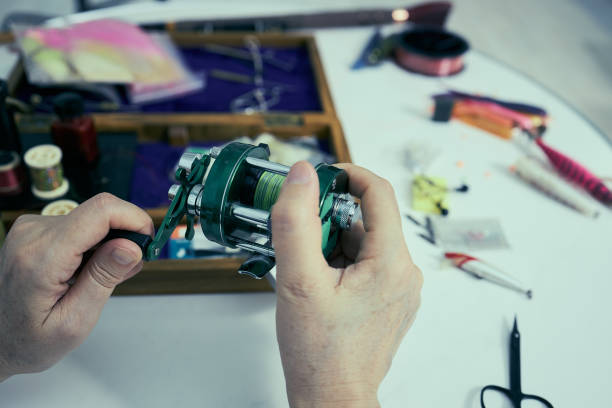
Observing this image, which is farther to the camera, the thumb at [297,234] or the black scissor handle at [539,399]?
the black scissor handle at [539,399]

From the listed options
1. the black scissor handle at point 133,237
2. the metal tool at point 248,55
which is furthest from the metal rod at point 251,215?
the metal tool at point 248,55

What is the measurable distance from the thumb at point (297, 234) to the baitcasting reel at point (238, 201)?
79 millimetres

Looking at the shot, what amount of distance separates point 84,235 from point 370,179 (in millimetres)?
408

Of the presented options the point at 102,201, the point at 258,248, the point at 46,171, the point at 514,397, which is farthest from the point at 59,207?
the point at 514,397

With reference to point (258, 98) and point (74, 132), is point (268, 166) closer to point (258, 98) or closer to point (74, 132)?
point (74, 132)

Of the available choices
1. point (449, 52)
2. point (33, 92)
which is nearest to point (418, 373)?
point (449, 52)

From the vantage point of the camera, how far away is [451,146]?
1.27 m

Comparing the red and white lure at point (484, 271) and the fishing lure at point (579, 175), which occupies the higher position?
the fishing lure at point (579, 175)

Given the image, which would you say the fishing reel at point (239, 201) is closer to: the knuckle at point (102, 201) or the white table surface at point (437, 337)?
the knuckle at point (102, 201)

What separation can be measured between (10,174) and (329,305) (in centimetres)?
75

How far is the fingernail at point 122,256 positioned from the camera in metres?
0.63

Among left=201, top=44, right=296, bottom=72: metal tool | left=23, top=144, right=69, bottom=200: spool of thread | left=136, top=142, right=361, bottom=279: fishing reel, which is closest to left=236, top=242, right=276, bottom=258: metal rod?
left=136, top=142, right=361, bottom=279: fishing reel

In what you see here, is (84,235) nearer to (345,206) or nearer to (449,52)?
(345,206)

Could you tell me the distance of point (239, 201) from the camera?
72 cm
